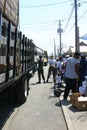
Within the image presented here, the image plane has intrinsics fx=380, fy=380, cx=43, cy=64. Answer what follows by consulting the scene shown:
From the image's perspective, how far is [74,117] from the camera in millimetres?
9789

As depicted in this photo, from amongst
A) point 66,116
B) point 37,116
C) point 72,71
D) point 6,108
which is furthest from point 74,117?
point 72,71

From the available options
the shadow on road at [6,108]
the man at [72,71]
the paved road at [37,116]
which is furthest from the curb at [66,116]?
the shadow on road at [6,108]

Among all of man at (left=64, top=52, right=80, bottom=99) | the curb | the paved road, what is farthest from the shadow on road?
man at (left=64, top=52, right=80, bottom=99)

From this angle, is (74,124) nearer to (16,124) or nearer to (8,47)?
(16,124)

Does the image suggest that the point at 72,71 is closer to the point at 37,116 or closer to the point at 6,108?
the point at 6,108

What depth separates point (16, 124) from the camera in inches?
368

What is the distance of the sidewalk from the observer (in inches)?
339

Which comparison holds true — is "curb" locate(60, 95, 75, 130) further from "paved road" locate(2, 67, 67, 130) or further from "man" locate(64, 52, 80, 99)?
"man" locate(64, 52, 80, 99)

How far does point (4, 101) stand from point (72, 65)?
8.96ft

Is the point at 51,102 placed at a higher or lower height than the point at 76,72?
lower

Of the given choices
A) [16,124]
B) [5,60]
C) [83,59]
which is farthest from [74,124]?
[83,59]

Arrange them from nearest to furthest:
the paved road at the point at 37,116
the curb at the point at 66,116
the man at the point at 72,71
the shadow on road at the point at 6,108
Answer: the curb at the point at 66,116 < the paved road at the point at 37,116 < the shadow on road at the point at 6,108 < the man at the point at 72,71

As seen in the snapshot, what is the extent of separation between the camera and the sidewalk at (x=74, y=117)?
8.60m

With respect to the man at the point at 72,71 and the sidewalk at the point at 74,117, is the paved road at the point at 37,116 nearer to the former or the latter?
the sidewalk at the point at 74,117
